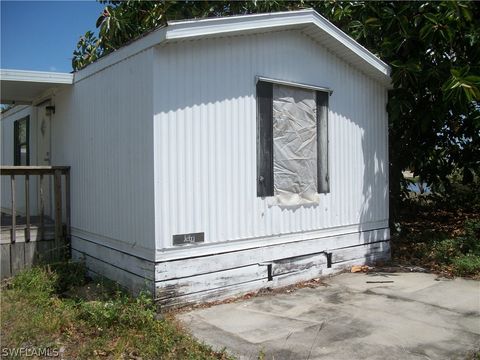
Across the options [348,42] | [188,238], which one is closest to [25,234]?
[188,238]

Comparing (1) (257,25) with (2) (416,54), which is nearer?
(1) (257,25)

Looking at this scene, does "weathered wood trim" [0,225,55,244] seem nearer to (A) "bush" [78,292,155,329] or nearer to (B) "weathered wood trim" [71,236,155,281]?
(B) "weathered wood trim" [71,236,155,281]

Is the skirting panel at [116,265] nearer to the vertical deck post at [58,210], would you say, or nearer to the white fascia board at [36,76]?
the vertical deck post at [58,210]

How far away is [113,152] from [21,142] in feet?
16.7

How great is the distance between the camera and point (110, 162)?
6.62 meters

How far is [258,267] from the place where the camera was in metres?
6.48

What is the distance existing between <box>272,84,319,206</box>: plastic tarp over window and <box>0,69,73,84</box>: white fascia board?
342cm

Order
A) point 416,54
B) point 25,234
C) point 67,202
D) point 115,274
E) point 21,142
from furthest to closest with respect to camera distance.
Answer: point 21,142 < point 416,54 < point 67,202 < point 25,234 < point 115,274

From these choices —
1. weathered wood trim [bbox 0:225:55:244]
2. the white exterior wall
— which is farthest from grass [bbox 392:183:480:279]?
the white exterior wall

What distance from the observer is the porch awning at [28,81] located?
7.32 m

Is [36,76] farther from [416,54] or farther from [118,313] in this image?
[416,54]

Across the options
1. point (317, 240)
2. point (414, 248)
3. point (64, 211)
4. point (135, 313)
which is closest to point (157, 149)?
point (135, 313)

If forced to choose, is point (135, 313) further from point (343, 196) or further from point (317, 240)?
point (343, 196)

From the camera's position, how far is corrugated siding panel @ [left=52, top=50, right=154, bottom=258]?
5727 mm
